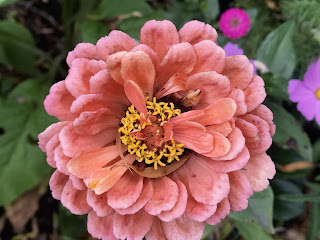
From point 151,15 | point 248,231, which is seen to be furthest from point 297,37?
point 248,231

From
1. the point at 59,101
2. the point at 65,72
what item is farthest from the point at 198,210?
the point at 65,72

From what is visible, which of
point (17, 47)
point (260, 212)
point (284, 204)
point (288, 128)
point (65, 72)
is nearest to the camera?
point (260, 212)

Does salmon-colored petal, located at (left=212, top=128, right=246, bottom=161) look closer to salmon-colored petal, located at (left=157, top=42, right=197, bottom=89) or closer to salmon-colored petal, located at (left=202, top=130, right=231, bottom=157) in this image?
salmon-colored petal, located at (left=202, top=130, right=231, bottom=157)

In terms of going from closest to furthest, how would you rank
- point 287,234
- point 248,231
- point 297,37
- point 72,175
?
point 72,175 < point 248,231 < point 297,37 < point 287,234

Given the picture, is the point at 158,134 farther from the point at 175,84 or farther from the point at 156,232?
the point at 156,232

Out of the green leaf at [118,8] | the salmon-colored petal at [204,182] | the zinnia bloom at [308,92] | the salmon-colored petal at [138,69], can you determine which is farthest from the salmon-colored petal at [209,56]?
the green leaf at [118,8]

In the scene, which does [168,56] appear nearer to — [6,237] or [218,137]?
[218,137]
